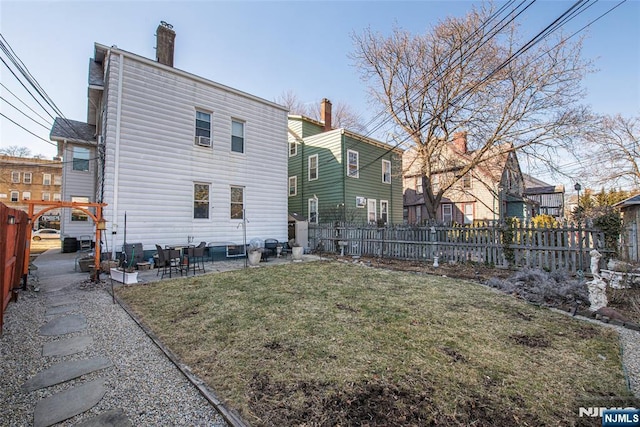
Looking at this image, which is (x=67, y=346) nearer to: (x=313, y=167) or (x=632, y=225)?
(x=313, y=167)

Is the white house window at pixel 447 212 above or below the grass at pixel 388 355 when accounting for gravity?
above

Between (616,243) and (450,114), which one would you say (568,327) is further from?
(450,114)

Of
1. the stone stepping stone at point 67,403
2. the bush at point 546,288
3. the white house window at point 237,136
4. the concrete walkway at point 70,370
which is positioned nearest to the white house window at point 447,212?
the bush at point 546,288

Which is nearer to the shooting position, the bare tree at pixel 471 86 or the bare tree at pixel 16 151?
the bare tree at pixel 471 86

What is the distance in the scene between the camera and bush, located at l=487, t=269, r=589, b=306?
5.11 metres

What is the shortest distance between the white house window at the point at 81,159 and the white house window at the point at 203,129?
842 centimetres

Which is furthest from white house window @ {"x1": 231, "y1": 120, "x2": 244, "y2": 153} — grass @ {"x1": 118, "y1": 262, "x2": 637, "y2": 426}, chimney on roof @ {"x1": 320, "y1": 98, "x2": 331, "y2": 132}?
chimney on roof @ {"x1": 320, "y1": 98, "x2": 331, "y2": 132}

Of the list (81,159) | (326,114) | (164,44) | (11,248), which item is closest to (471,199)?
(326,114)

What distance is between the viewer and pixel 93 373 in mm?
2791

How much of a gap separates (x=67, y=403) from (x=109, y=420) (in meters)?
0.57

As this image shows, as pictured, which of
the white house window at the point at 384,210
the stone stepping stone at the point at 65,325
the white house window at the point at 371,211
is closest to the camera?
the stone stepping stone at the point at 65,325

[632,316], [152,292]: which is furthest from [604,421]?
[152,292]

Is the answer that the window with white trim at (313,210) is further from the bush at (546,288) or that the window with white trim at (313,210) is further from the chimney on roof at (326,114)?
the bush at (546,288)

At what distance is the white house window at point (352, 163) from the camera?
51.7 feet
